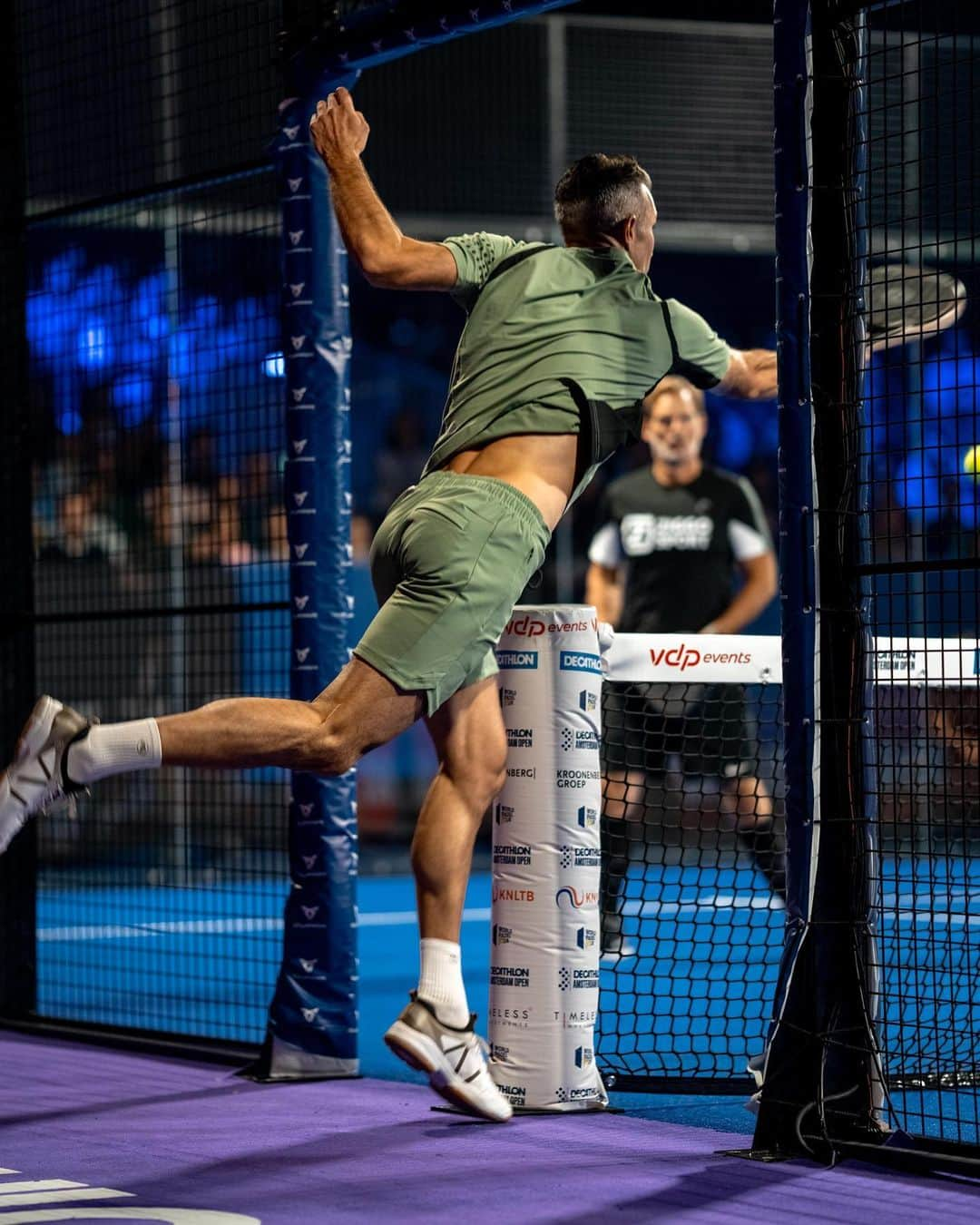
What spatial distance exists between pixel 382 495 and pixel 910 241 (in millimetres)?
3928

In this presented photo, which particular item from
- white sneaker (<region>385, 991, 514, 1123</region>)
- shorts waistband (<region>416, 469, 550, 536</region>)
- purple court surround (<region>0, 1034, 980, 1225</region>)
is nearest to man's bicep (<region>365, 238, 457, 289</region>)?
shorts waistband (<region>416, 469, 550, 536</region>)

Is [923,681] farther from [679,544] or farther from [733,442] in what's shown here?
[733,442]

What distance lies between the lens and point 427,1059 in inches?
169

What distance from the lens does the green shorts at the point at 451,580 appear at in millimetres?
4281

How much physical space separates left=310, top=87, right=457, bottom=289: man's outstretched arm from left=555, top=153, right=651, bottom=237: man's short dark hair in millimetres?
404

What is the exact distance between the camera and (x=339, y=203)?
4418 millimetres

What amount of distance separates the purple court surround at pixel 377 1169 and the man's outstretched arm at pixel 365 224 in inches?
77.0

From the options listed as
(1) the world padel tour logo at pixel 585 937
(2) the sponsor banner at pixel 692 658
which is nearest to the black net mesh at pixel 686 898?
(2) the sponsor banner at pixel 692 658

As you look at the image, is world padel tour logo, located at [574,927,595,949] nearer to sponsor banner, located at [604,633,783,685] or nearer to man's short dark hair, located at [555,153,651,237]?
sponsor banner, located at [604,633,783,685]

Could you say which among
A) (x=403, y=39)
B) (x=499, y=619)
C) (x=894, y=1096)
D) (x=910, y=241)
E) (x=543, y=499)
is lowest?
(x=894, y=1096)

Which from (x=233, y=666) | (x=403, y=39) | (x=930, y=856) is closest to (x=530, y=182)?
(x=233, y=666)

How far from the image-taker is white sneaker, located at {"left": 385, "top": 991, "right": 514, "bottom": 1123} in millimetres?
4277

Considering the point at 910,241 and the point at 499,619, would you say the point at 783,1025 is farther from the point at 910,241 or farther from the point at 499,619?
the point at 910,241

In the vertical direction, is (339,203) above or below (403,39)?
below
